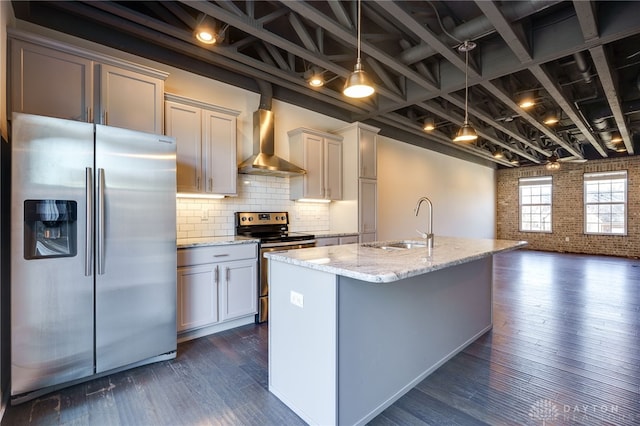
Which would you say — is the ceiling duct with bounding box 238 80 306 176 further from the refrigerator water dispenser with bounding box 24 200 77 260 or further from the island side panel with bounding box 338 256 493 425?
the island side panel with bounding box 338 256 493 425

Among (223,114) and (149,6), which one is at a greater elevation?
(149,6)

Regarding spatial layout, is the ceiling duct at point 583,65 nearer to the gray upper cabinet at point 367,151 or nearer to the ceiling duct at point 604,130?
the ceiling duct at point 604,130

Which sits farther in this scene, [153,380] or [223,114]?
[223,114]

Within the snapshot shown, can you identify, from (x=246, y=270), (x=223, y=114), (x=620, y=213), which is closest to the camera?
(x=246, y=270)

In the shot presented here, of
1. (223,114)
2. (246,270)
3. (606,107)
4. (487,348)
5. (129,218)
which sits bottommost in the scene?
(487,348)

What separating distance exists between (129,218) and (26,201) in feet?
1.96

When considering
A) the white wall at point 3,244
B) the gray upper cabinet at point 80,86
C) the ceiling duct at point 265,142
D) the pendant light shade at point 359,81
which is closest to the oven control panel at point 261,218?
the ceiling duct at point 265,142

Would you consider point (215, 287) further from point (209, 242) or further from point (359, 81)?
point (359, 81)

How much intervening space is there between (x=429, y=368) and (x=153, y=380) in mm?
2125

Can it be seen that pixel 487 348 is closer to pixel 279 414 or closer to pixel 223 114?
pixel 279 414

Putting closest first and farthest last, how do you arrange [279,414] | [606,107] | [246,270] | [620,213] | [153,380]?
[279,414] → [153,380] → [246,270] → [606,107] → [620,213]

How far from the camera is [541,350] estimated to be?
277 cm

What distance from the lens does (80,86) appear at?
2.52 m

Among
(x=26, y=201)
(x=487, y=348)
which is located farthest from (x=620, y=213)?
(x=26, y=201)
